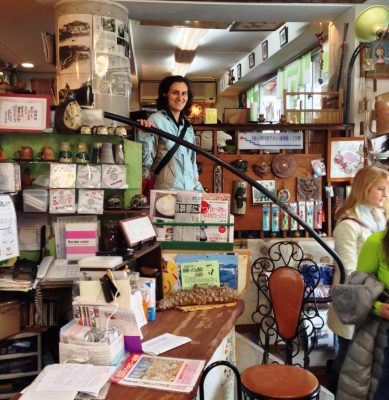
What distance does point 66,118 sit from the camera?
8.06 feet

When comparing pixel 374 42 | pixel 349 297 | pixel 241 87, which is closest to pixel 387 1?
pixel 374 42

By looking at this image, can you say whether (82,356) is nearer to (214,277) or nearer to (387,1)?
(214,277)

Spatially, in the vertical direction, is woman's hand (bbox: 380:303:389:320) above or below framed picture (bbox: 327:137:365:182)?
below

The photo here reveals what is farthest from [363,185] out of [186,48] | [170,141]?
[186,48]

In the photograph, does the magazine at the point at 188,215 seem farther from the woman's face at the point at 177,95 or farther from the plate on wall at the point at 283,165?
the plate on wall at the point at 283,165

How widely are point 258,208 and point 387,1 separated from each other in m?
2.30

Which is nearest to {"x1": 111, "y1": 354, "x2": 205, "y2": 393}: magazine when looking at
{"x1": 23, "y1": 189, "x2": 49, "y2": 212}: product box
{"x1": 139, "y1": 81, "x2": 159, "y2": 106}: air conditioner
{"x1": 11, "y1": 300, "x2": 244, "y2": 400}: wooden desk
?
{"x1": 11, "y1": 300, "x2": 244, "y2": 400}: wooden desk

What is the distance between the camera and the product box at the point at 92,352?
1686 mm

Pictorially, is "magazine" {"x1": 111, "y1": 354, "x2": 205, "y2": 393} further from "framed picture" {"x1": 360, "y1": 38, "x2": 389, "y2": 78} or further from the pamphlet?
"framed picture" {"x1": 360, "y1": 38, "x2": 389, "y2": 78}

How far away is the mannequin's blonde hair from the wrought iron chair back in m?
0.58

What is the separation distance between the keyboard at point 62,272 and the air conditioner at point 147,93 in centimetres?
971

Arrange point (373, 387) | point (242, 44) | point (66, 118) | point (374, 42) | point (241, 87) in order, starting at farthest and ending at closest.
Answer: point (241, 87), point (242, 44), point (374, 42), point (66, 118), point (373, 387)

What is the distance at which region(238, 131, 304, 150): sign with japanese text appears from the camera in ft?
15.1

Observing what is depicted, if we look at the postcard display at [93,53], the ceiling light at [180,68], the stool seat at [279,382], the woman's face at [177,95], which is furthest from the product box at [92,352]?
the ceiling light at [180,68]
